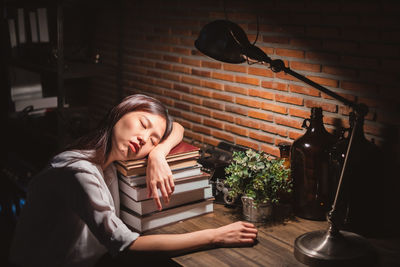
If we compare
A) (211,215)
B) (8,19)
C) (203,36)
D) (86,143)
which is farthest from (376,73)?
(8,19)

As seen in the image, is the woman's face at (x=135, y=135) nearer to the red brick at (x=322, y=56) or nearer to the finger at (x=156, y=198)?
the finger at (x=156, y=198)

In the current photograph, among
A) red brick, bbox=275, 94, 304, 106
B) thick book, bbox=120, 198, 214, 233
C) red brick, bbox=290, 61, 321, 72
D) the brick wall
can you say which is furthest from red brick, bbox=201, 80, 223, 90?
thick book, bbox=120, 198, 214, 233

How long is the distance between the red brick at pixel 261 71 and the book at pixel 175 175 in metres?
0.71

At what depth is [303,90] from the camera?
2.10m

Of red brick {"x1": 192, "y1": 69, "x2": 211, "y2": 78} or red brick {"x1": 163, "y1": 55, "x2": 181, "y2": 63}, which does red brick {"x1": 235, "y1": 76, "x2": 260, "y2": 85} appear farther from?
red brick {"x1": 163, "y1": 55, "x2": 181, "y2": 63}

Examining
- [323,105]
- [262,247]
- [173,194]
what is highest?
[323,105]

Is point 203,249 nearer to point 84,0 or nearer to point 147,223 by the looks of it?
point 147,223

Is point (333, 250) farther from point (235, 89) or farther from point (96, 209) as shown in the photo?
point (235, 89)

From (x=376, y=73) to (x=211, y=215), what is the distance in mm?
918

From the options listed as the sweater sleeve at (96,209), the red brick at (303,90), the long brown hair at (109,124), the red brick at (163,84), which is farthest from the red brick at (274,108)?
the sweater sleeve at (96,209)

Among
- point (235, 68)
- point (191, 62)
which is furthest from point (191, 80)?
point (235, 68)

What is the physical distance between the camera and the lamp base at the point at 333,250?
1441mm

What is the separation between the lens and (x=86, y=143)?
1.82m

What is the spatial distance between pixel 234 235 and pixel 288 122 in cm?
81
